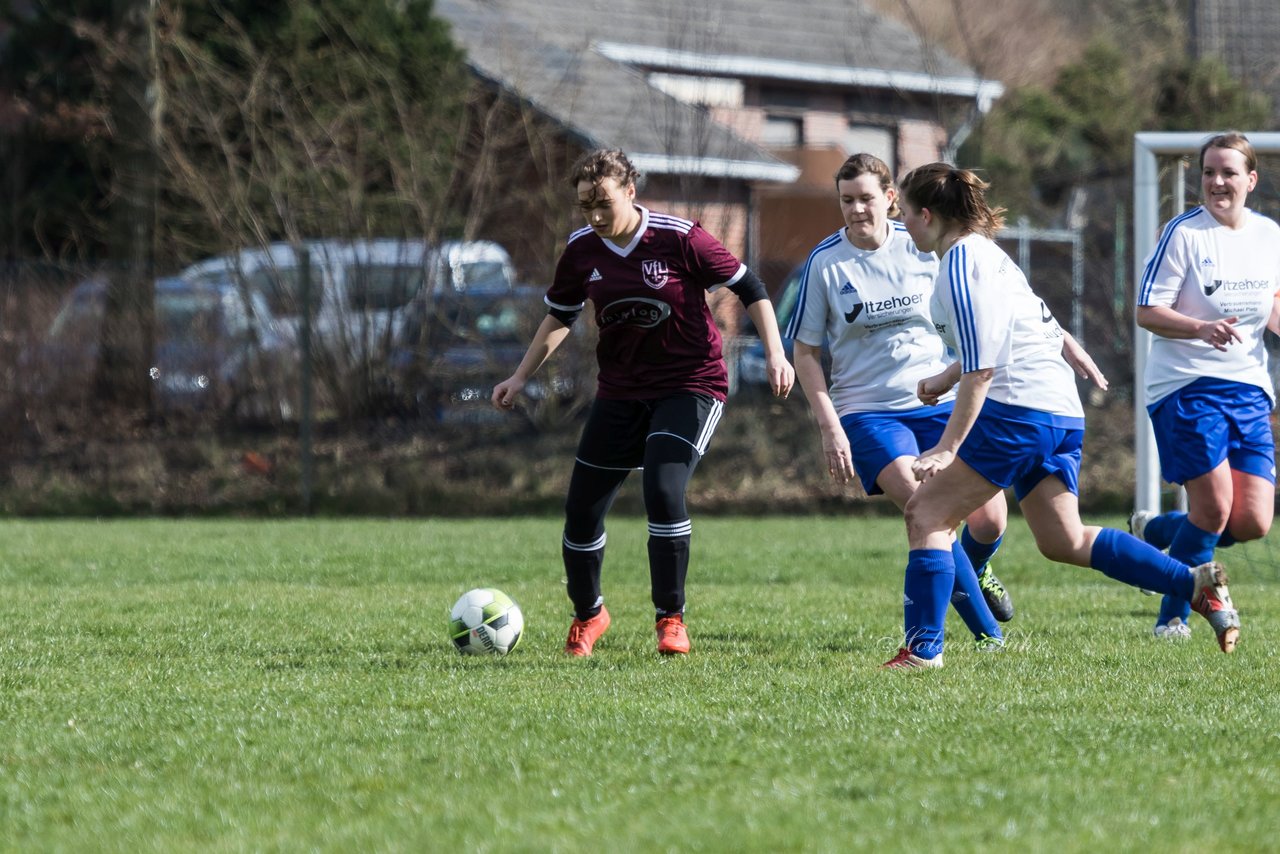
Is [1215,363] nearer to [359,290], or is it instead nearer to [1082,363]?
[1082,363]

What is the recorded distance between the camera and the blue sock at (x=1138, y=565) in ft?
20.9

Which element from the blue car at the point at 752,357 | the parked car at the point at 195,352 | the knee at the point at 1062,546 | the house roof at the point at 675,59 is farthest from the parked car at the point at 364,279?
the knee at the point at 1062,546

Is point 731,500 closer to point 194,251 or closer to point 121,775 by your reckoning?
point 194,251

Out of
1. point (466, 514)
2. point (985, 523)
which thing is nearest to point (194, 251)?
point (466, 514)

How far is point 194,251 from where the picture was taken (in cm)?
1803

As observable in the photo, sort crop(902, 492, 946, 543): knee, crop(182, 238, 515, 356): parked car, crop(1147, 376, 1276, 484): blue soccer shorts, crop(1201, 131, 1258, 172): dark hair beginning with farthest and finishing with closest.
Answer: crop(182, 238, 515, 356): parked car, crop(1147, 376, 1276, 484): blue soccer shorts, crop(1201, 131, 1258, 172): dark hair, crop(902, 492, 946, 543): knee

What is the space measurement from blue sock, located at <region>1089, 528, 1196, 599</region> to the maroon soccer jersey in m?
1.68

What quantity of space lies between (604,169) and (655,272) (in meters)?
0.46

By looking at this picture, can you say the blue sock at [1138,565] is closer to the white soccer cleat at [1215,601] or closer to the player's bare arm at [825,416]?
the white soccer cleat at [1215,601]

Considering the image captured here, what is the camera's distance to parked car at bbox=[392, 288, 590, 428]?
16.8 metres

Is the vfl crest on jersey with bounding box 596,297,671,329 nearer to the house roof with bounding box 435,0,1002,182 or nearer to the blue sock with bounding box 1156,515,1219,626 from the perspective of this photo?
the blue sock with bounding box 1156,515,1219,626

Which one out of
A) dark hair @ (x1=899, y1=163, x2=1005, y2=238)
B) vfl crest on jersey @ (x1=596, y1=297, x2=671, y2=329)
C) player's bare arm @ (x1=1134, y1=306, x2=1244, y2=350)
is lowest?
player's bare arm @ (x1=1134, y1=306, x2=1244, y2=350)

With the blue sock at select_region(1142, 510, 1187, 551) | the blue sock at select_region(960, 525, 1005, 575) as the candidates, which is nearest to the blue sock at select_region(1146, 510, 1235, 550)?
the blue sock at select_region(1142, 510, 1187, 551)

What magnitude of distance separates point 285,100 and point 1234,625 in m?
13.8
